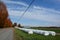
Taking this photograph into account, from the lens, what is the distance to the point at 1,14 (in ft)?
258

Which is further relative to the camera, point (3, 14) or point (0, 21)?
point (0, 21)

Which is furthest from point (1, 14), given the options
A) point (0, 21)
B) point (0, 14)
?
point (0, 21)

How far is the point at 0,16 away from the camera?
7850 centimetres

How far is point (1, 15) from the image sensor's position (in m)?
79.3

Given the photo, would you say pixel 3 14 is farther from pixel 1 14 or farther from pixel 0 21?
pixel 0 21

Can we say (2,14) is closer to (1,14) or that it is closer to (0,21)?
(1,14)

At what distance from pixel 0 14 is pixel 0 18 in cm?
252

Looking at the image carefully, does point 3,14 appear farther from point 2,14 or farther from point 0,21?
point 0,21

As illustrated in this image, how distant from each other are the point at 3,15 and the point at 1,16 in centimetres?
130

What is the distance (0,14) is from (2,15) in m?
0.97

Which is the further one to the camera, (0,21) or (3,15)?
(0,21)

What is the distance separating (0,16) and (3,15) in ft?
5.00

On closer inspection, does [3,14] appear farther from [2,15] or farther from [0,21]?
[0,21]

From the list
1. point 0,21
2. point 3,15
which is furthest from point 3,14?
point 0,21
